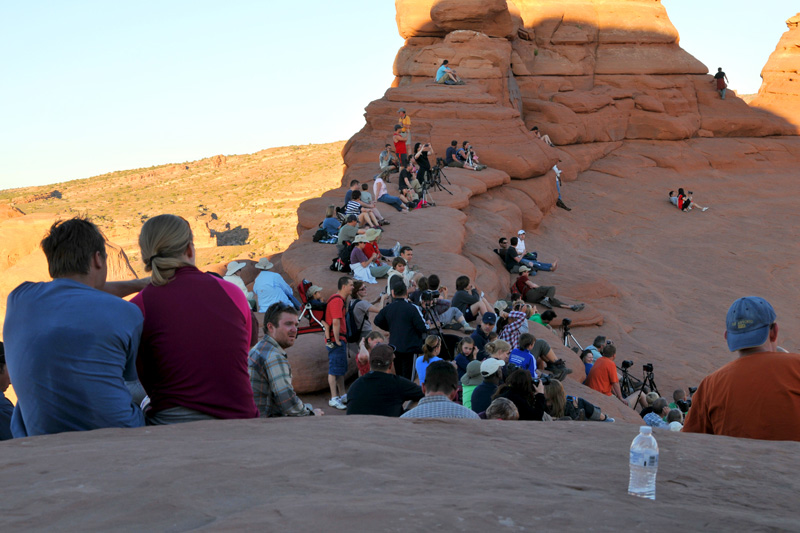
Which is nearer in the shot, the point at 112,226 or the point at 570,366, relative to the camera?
the point at 570,366

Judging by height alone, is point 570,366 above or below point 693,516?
below

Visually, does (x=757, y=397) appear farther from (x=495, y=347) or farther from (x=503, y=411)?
(x=495, y=347)

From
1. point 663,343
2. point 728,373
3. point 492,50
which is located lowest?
point 663,343

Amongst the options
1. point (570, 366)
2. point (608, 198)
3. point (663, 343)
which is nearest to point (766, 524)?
point (570, 366)

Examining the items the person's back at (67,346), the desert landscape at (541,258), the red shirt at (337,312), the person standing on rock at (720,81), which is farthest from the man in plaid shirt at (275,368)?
the person standing on rock at (720,81)

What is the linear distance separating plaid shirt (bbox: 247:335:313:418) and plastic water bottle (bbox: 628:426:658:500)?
283 cm

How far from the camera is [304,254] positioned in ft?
51.3

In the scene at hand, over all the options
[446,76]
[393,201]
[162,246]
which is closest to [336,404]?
[162,246]

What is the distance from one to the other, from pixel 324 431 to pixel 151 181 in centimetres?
7545

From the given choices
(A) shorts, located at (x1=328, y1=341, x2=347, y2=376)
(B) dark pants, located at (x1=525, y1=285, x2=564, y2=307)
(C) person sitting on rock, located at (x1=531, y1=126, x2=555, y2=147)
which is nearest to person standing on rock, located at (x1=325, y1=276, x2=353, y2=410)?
(A) shorts, located at (x1=328, y1=341, x2=347, y2=376)

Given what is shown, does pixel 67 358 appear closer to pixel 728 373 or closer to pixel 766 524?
pixel 766 524

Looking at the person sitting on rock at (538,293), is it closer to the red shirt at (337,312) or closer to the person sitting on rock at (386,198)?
the person sitting on rock at (386,198)

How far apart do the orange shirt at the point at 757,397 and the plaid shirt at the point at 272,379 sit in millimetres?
2841

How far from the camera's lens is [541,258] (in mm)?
22547
